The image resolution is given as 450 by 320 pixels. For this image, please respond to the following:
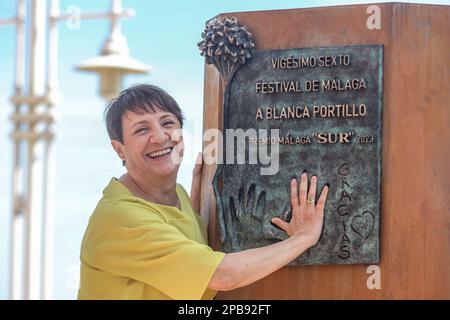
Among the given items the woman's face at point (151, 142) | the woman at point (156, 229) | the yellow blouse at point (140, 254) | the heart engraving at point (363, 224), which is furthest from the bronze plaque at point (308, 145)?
the yellow blouse at point (140, 254)

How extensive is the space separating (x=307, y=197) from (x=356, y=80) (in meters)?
0.76

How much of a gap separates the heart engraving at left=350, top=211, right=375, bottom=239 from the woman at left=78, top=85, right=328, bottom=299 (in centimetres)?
21

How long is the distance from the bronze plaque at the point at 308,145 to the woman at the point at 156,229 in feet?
0.38

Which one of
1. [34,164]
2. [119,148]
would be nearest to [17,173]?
[34,164]

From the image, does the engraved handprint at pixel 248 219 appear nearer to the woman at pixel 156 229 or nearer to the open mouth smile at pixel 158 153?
the woman at pixel 156 229

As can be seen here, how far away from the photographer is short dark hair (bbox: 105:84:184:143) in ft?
23.2

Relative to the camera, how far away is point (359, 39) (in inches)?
283

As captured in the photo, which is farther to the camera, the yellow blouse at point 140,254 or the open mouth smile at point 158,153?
the open mouth smile at point 158,153

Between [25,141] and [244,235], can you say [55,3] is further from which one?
[244,235]

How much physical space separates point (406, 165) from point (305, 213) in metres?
0.66

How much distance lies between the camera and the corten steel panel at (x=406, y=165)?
696 cm

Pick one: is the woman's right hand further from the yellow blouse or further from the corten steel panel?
the yellow blouse

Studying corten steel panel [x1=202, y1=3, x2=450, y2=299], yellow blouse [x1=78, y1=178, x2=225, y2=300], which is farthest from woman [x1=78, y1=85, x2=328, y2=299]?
corten steel panel [x1=202, y1=3, x2=450, y2=299]
